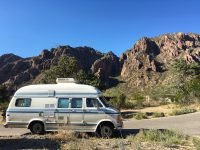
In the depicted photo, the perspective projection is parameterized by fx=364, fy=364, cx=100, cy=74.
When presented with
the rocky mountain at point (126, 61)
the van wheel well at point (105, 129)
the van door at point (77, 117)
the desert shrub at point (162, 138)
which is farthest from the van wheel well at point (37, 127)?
the rocky mountain at point (126, 61)

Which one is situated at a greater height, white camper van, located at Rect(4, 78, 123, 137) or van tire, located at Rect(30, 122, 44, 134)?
white camper van, located at Rect(4, 78, 123, 137)

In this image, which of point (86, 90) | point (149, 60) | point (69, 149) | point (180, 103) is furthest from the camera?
point (149, 60)

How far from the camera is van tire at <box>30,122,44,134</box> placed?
1811 cm

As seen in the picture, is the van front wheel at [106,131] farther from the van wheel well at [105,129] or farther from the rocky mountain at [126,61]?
the rocky mountain at [126,61]

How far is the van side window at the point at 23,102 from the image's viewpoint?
18.2 metres

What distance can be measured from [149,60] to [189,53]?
20.0m

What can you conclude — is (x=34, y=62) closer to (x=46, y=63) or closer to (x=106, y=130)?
(x=46, y=63)

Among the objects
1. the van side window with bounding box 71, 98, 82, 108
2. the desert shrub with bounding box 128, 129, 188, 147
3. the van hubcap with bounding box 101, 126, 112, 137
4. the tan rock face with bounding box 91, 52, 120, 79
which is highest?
the tan rock face with bounding box 91, 52, 120, 79

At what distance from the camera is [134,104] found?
46906mm

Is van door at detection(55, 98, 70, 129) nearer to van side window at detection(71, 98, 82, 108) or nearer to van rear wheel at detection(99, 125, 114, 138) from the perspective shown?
van side window at detection(71, 98, 82, 108)

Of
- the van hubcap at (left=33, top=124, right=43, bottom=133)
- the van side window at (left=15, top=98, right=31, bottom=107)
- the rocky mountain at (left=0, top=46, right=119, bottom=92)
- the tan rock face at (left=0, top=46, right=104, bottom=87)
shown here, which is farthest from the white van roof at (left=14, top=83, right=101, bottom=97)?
the tan rock face at (left=0, top=46, right=104, bottom=87)

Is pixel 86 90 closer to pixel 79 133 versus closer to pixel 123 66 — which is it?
pixel 79 133

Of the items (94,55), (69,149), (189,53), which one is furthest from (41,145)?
(94,55)

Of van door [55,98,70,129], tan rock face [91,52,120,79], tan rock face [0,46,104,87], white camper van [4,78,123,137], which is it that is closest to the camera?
white camper van [4,78,123,137]
